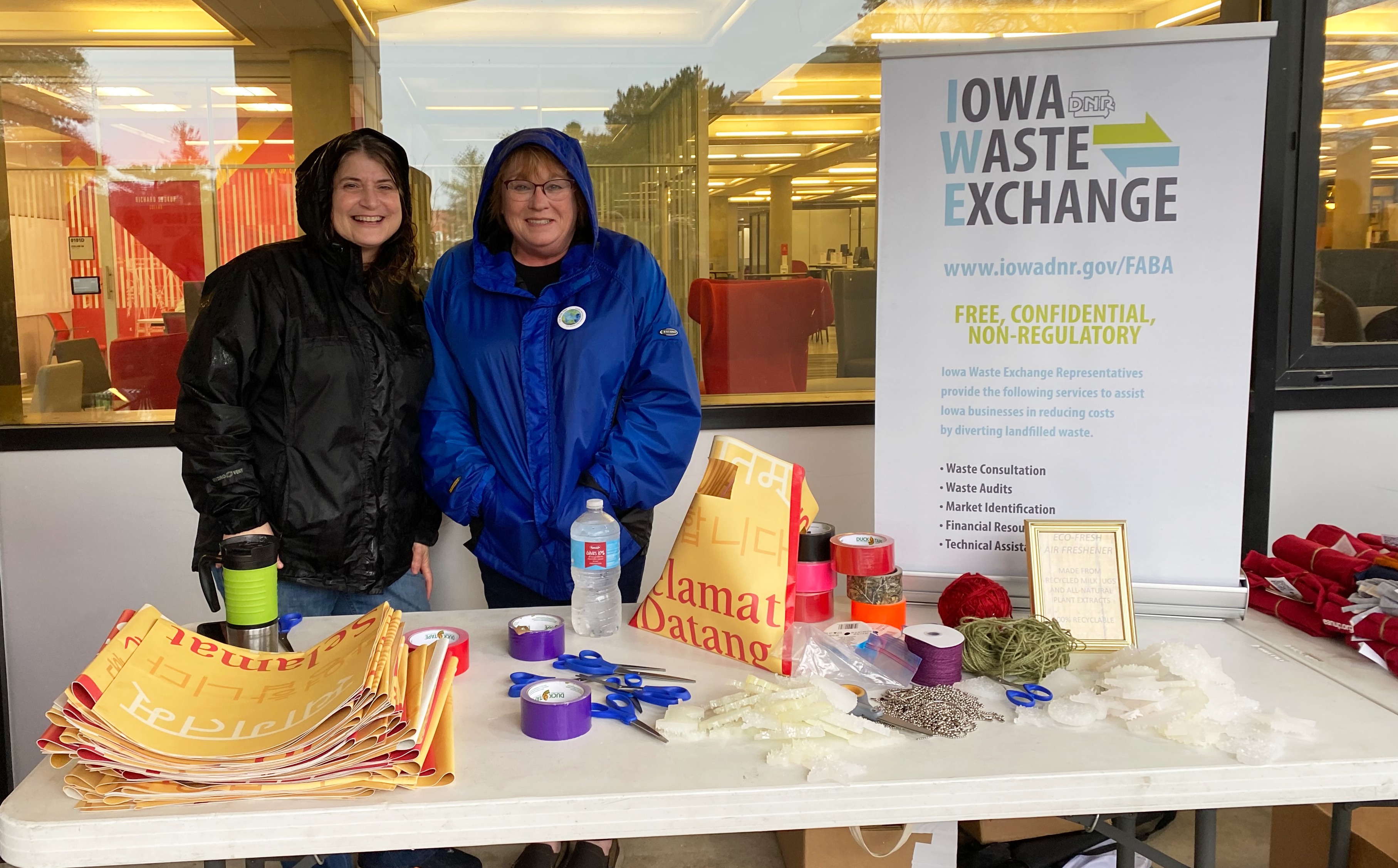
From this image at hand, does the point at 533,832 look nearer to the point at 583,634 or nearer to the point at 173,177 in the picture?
the point at 583,634

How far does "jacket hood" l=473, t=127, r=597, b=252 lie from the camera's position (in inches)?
84.6

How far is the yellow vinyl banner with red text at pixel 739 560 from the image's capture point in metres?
1.58

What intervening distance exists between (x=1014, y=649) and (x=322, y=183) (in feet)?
5.53

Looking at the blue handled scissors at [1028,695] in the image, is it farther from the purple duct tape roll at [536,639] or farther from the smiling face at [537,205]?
the smiling face at [537,205]

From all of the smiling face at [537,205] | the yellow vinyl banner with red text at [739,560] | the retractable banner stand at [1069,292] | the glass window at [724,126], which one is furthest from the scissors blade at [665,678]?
the glass window at [724,126]

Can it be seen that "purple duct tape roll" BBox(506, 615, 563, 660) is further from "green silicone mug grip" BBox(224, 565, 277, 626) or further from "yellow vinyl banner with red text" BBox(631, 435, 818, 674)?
"green silicone mug grip" BBox(224, 565, 277, 626)

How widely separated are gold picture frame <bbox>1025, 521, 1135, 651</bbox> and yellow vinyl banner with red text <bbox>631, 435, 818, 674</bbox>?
1.52ft

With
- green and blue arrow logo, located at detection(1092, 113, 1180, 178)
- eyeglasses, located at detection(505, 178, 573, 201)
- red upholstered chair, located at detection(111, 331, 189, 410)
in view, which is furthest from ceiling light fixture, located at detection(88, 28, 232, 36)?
green and blue arrow logo, located at detection(1092, 113, 1180, 178)

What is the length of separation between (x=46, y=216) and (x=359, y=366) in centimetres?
154

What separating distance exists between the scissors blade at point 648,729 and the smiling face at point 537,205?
3.83 ft

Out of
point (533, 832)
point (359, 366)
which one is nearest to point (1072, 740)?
point (533, 832)

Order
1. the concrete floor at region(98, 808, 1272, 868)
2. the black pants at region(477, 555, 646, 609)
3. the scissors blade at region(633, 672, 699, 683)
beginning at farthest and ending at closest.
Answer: the concrete floor at region(98, 808, 1272, 868), the black pants at region(477, 555, 646, 609), the scissors blade at region(633, 672, 699, 683)

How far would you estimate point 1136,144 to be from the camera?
6.41 feet

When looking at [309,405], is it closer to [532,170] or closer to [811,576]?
[532,170]
